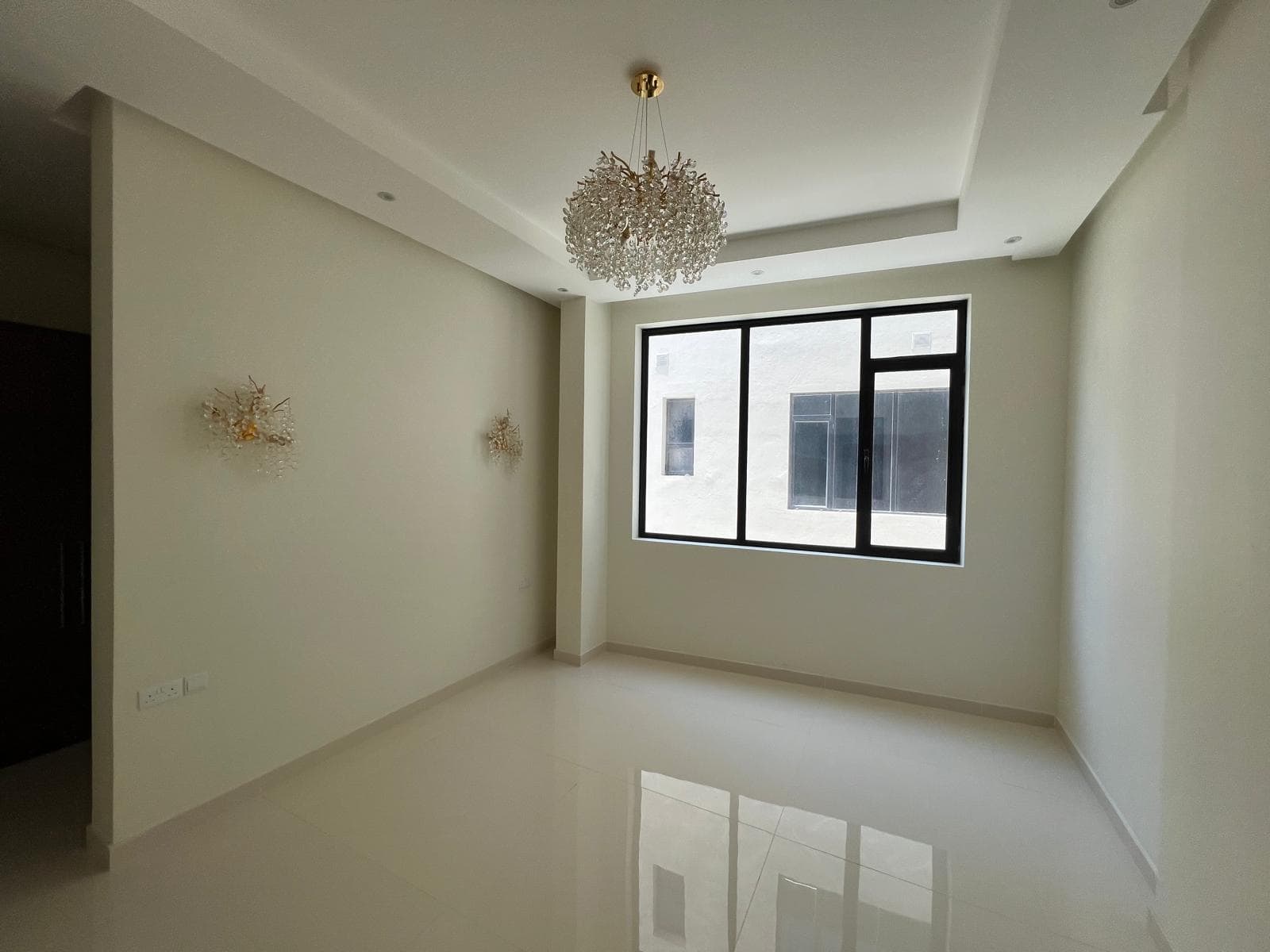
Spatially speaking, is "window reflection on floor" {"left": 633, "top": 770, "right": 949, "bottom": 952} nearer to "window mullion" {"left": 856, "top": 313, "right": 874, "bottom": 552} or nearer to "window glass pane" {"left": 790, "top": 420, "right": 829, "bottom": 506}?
A: "window mullion" {"left": 856, "top": 313, "right": 874, "bottom": 552}

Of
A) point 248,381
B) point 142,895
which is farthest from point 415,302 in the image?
point 142,895

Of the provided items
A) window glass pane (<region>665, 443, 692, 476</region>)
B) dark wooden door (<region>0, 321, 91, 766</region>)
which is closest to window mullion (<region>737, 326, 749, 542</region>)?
window glass pane (<region>665, 443, 692, 476</region>)

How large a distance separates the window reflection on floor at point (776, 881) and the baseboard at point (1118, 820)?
27.9 inches

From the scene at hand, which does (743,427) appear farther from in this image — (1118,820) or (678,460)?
(1118,820)

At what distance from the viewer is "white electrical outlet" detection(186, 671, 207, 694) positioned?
2264 millimetres

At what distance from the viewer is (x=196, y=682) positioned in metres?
2.29

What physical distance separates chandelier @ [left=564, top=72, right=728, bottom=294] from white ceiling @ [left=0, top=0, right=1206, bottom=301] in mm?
320

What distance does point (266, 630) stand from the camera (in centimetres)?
257

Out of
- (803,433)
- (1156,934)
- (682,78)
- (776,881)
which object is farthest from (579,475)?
(1156,934)

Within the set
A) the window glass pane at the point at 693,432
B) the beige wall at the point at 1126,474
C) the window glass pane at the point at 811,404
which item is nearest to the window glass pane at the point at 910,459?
the window glass pane at the point at 811,404

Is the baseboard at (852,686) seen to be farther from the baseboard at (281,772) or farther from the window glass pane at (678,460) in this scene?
the window glass pane at (678,460)

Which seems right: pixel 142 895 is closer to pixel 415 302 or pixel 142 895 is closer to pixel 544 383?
pixel 415 302

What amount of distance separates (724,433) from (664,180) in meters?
2.58

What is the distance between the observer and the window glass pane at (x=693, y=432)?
436cm
